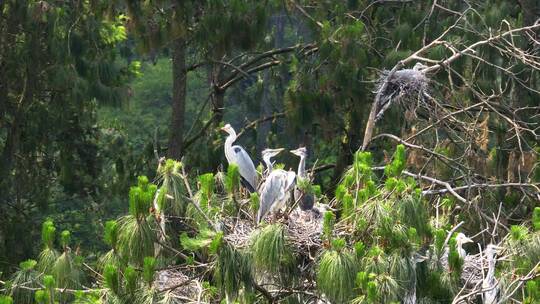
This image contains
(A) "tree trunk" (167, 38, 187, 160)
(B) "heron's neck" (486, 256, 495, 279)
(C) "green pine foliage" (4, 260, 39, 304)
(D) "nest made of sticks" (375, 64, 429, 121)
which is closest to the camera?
(B) "heron's neck" (486, 256, 495, 279)

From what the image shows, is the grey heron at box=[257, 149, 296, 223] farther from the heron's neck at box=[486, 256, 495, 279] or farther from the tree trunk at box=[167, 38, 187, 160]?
the tree trunk at box=[167, 38, 187, 160]

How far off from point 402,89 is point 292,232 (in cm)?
222

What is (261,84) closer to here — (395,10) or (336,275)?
(395,10)

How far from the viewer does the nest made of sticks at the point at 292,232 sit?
692 centimetres

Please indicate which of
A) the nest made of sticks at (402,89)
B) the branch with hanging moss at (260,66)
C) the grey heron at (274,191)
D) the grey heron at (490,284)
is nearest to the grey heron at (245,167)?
the grey heron at (274,191)

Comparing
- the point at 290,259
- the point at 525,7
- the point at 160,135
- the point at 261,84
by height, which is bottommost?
the point at 160,135

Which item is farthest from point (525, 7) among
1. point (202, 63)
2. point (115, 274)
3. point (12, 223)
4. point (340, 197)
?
point (115, 274)

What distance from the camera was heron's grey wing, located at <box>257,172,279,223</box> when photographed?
730 cm

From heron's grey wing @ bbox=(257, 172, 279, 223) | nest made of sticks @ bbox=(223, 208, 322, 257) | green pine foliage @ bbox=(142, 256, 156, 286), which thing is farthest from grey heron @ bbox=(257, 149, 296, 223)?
green pine foliage @ bbox=(142, 256, 156, 286)

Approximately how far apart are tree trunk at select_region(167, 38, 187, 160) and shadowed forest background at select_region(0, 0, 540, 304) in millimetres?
25

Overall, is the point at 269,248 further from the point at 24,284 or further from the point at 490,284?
the point at 24,284

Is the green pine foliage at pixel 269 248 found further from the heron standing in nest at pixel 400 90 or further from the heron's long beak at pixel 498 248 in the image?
the heron standing in nest at pixel 400 90

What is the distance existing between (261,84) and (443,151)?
5.99 m

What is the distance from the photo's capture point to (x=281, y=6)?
14164 millimetres
